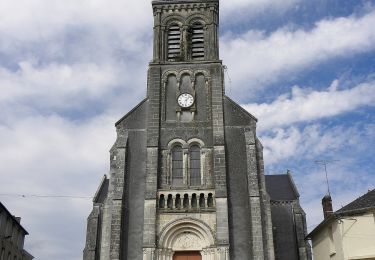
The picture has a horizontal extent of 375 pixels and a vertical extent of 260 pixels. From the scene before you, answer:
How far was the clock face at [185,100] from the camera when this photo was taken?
87.3 feet

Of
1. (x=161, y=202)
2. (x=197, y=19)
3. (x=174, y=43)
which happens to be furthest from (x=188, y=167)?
(x=197, y=19)

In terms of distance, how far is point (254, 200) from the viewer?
77.8 feet

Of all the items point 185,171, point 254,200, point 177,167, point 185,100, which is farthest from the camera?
point 185,100

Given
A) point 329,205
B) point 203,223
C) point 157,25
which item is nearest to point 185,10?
point 157,25

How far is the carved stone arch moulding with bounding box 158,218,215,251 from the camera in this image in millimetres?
23500

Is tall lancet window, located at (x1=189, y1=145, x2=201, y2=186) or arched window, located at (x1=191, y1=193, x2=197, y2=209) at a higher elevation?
tall lancet window, located at (x1=189, y1=145, x2=201, y2=186)

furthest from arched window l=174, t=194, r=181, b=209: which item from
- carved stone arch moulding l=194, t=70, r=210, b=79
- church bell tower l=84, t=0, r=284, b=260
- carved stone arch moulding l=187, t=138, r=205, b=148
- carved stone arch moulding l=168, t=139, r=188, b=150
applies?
carved stone arch moulding l=194, t=70, r=210, b=79

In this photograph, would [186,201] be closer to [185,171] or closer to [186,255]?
[185,171]

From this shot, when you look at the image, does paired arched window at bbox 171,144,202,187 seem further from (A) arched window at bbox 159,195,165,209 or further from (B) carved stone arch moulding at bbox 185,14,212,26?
(B) carved stone arch moulding at bbox 185,14,212,26

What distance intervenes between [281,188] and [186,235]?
47.6 ft

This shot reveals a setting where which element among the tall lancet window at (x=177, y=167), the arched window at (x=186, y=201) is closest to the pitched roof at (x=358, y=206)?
the arched window at (x=186, y=201)

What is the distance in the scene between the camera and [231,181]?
24656 mm

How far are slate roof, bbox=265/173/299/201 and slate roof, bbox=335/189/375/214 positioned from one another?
10.2m

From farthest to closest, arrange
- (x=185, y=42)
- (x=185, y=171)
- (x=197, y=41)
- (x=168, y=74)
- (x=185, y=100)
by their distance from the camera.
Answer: (x=197, y=41) → (x=185, y=42) → (x=168, y=74) → (x=185, y=100) → (x=185, y=171)
